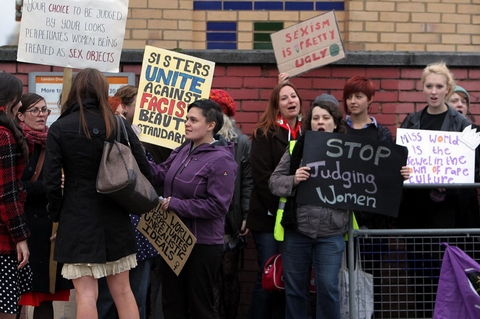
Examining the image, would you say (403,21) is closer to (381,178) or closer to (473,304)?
(381,178)

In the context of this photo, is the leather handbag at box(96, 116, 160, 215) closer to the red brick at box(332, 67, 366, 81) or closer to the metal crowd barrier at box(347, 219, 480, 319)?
the metal crowd barrier at box(347, 219, 480, 319)

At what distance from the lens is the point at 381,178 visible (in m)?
5.61

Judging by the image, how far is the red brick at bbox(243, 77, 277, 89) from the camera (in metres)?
7.16

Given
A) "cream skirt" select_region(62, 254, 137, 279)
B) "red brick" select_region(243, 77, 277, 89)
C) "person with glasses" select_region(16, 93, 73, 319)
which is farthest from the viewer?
"red brick" select_region(243, 77, 277, 89)

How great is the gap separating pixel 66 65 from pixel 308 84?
2.21 metres

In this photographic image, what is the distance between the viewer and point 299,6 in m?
8.23

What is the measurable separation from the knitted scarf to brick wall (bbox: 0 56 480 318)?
137cm

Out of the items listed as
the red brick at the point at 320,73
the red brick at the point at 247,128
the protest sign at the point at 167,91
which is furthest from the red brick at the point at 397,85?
the protest sign at the point at 167,91

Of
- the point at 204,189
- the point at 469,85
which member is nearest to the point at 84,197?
the point at 204,189

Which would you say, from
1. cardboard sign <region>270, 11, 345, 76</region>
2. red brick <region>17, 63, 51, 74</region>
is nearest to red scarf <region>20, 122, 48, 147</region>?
red brick <region>17, 63, 51, 74</region>

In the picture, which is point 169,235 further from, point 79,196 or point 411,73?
point 411,73

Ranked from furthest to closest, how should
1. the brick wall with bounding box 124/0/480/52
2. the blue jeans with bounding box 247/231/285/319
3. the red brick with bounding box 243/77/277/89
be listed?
the brick wall with bounding box 124/0/480/52
the red brick with bounding box 243/77/277/89
the blue jeans with bounding box 247/231/285/319

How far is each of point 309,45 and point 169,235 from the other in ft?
7.16

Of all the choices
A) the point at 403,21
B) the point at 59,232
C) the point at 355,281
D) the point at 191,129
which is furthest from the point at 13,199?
the point at 403,21
